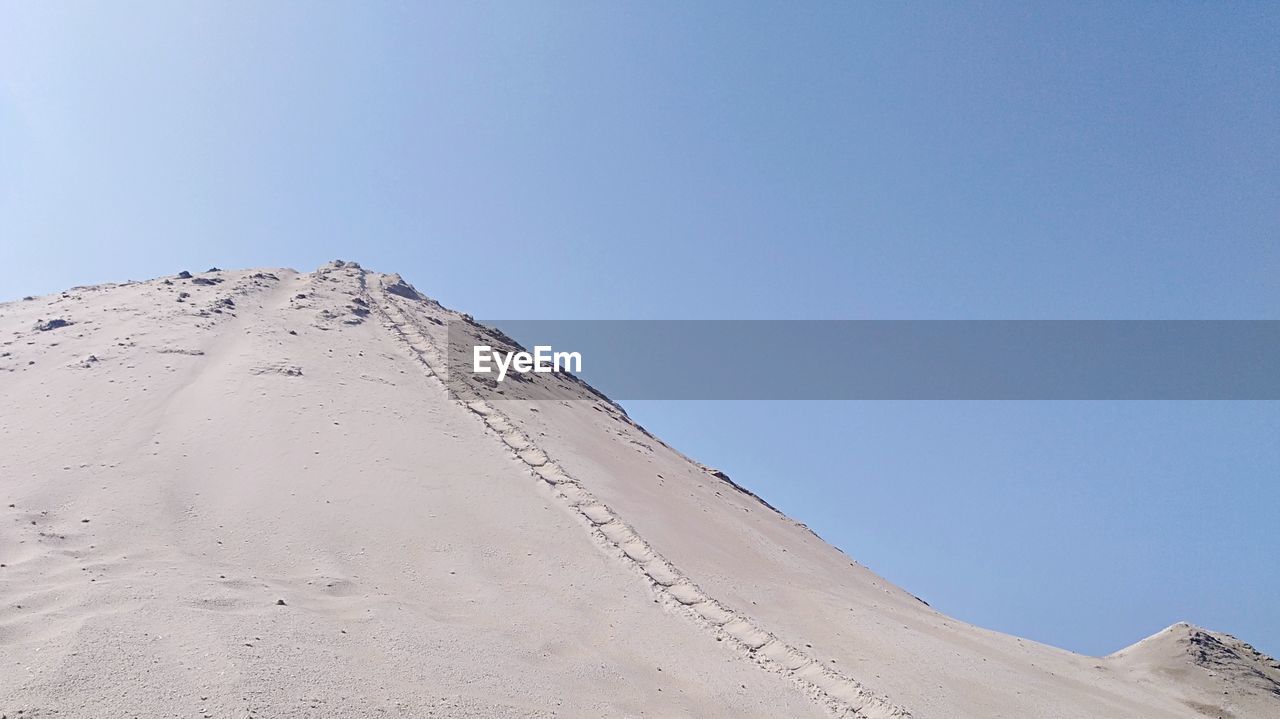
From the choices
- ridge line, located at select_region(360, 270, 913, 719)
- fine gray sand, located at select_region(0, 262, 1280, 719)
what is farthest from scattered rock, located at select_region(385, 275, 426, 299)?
ridge line, located at select_region(360, 270, 913, 719)

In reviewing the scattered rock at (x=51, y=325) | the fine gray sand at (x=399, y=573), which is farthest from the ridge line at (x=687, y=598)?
the scattered rock at (x=51, y=325)

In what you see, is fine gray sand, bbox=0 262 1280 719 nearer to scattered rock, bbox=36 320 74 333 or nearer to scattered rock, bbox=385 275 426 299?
scattered rock, bbox=36 320 74 333

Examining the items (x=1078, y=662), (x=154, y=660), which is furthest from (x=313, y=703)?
(x=1078, y=662)

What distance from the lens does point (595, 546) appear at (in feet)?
35.9

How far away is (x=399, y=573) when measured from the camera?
29.7ft

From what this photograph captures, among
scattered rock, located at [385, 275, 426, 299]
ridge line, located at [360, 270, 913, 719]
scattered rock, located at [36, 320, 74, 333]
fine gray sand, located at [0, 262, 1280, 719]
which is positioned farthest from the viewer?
scattered rock, located at [385, 275, 426, 299]

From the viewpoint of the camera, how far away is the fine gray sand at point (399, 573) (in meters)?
6.42

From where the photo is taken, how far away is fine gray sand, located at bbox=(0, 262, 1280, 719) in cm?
642

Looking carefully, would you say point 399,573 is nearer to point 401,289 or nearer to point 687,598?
point 687,598

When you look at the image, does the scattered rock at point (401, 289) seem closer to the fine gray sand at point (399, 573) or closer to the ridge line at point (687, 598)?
the fine gray sand at point (399, 573)

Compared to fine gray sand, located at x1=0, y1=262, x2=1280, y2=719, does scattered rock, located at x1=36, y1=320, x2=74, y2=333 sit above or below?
above

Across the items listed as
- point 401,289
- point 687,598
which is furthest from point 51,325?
point 687,598

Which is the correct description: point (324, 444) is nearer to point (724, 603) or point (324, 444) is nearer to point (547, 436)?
point (547, 436)

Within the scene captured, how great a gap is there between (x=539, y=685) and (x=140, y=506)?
17.5ft
